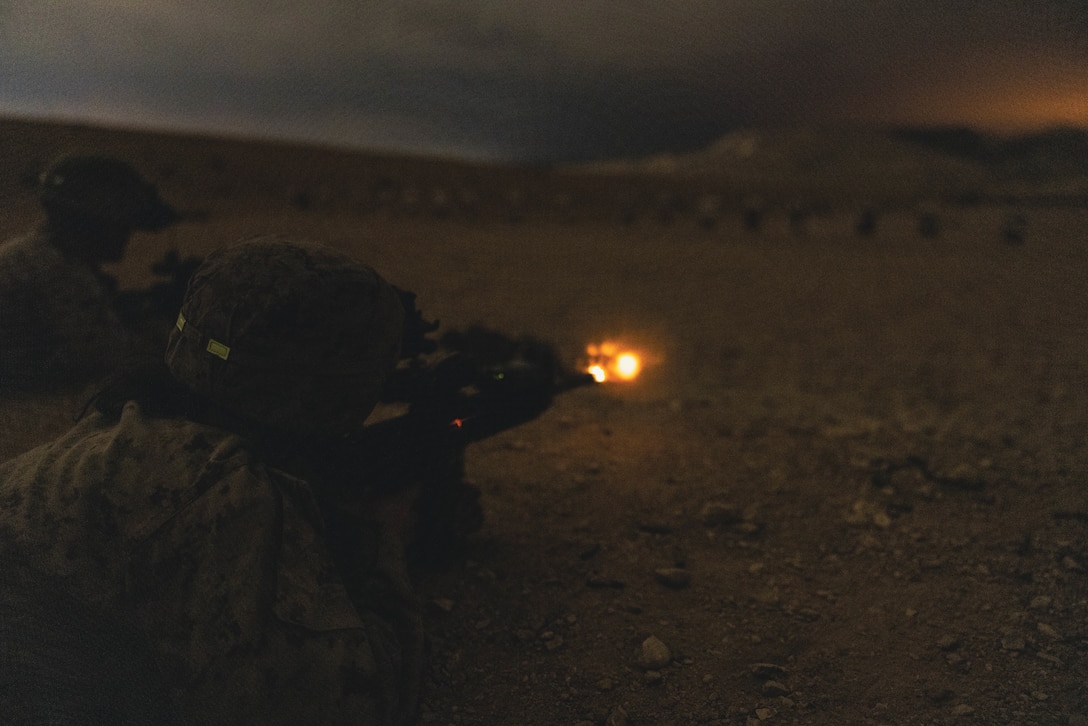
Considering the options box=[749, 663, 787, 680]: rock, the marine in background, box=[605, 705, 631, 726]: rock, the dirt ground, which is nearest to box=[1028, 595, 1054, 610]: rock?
the dirt ground

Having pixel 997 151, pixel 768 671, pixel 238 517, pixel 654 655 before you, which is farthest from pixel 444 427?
pixel 997 151

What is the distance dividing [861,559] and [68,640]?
123 inches

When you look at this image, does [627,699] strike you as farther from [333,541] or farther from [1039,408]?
[1039,408]

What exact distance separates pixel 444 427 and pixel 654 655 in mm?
1184

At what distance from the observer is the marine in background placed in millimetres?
3217

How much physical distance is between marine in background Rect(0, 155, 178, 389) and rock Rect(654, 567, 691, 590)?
3.04 meters

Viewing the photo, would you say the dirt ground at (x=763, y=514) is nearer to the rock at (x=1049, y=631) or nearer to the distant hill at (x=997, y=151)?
the rock at (x=1049, y=631)

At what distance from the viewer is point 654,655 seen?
2426mm

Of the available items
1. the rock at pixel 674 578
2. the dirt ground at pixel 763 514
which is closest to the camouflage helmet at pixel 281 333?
the dirt ground at pixel 763 514

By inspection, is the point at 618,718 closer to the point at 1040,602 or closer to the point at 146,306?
the point at 1040,602

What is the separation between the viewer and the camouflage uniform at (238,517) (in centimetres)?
153

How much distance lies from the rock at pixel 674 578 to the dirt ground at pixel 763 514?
2 cm

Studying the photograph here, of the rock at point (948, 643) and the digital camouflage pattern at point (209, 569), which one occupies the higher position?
the digital camouflage pattern at point (209, 569)

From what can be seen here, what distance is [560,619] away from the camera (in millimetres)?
2672
